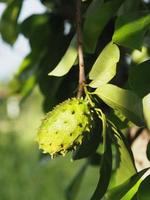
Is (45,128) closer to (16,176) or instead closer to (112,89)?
(112,89)

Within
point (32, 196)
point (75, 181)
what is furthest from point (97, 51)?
point (32, 196)

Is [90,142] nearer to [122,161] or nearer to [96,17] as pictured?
[122,161]

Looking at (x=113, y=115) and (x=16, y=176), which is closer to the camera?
(x=113, y=115)

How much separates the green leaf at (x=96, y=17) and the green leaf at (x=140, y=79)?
0.14 metres

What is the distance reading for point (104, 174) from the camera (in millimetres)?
1017

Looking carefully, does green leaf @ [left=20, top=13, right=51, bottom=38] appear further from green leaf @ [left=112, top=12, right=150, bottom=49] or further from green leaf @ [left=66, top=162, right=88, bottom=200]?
green leaf @ [left=112, top=12, right=150, bottom=49]

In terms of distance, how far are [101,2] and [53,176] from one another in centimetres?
525

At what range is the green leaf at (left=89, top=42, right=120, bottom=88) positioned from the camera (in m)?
1.01

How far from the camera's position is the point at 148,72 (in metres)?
1.02

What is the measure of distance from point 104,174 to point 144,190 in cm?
9

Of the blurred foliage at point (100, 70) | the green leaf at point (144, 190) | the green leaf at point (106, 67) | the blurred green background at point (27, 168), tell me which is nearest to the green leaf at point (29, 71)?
the blurred foliage at point (100, 70)

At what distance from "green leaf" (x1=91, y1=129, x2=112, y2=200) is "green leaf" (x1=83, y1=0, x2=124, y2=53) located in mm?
209

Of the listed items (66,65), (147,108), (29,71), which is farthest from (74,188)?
(147,108)

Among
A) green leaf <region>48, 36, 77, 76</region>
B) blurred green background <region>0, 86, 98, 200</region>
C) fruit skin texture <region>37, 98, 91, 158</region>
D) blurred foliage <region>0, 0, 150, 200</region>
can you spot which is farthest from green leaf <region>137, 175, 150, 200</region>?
blurred green background <region>0, 86, 98, 200</region>
